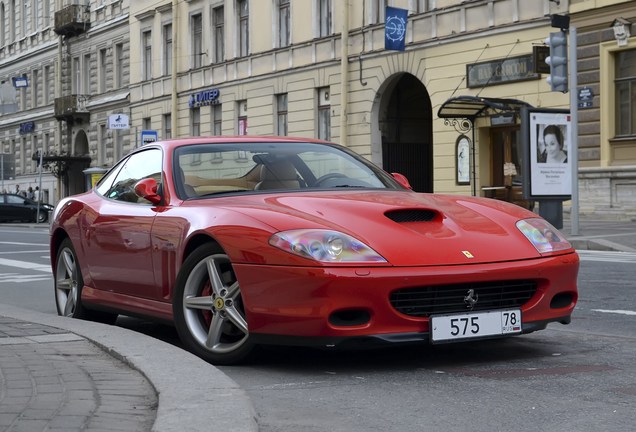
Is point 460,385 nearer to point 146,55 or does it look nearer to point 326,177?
point 326,177

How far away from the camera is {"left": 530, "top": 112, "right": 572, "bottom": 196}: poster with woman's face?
68.6ft

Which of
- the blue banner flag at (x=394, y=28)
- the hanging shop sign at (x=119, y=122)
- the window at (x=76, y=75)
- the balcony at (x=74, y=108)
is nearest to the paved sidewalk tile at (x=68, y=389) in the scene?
the blue banner flag at (x=394, y=28)

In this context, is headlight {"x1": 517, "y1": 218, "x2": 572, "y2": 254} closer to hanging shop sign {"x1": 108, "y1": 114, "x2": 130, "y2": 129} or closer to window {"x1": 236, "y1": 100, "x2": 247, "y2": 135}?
window {"x1": 236, "y1": 100, "x2": 247, "y2": 135}

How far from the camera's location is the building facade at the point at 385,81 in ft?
84.3

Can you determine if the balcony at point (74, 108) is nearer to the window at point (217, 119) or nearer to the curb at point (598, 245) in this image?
the window at point (217, 119)

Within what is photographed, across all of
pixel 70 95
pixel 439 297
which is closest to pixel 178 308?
pixel 439 297

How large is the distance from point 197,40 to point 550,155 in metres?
24.5

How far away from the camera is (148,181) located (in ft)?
22.7

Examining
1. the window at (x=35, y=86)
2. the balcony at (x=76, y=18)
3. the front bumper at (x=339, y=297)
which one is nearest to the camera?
the front bumper at (x=339, y=297)

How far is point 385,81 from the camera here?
32469 mm

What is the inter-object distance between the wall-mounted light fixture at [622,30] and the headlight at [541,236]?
19.7m

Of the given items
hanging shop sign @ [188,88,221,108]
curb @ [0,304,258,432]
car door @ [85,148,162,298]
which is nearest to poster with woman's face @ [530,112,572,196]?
car door @ [85,148,162,298]

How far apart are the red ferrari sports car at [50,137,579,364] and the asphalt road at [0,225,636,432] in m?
0.21

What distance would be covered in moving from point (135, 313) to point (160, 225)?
0.67m
